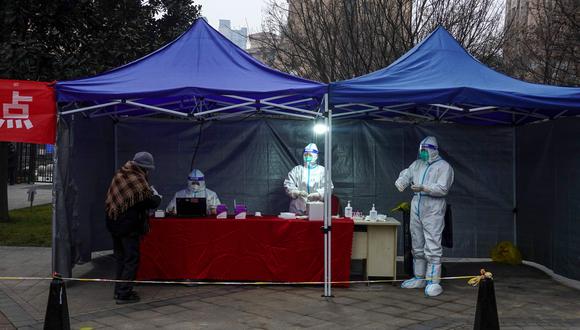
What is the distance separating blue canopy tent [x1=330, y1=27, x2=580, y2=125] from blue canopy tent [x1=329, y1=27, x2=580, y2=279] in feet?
0.04

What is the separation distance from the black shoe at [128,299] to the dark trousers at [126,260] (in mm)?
26

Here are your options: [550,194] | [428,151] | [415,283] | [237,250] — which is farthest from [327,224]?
[550,194]

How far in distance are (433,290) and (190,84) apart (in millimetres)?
3912

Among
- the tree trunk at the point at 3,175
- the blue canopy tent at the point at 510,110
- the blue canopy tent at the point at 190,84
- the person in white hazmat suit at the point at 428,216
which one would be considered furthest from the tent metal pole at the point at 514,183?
the tree trunk at the point at 3,175

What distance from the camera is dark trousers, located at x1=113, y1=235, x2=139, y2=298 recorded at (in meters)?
6.40

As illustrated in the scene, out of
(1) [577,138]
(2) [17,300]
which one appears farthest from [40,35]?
(1) [577,138]

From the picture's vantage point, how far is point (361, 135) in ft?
31.4

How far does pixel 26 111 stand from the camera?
21.9 feet

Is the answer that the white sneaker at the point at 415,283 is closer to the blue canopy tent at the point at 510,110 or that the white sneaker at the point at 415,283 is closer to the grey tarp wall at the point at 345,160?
the blue canopy tent at the point at 510,110

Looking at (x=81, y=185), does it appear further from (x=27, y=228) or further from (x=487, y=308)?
(x=487, y=308)

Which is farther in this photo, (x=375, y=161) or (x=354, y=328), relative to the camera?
(x=375, y=161)

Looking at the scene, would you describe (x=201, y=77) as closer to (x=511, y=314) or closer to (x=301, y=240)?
(x=301, y=240)

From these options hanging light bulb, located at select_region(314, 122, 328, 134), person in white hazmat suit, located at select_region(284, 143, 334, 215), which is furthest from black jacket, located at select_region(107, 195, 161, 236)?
hanging light bulb, located at select_region(314, 122, 328, 134)

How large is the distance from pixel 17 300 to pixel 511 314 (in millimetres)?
5653
